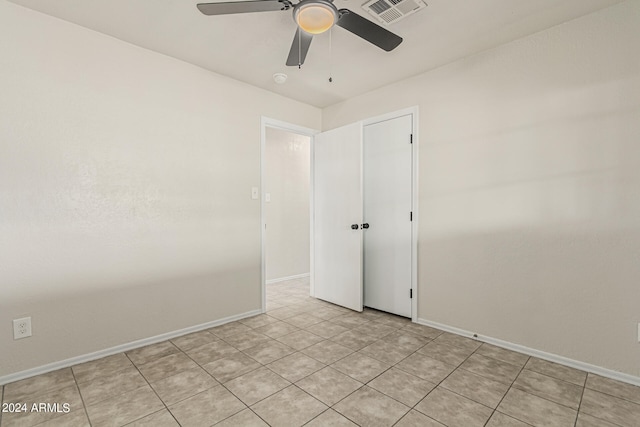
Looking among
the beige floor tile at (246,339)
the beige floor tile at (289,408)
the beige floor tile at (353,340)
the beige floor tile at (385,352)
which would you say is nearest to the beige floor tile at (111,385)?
the beige floor tile at (246,339)

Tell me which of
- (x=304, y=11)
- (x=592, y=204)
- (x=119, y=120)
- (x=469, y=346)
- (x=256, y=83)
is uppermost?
(x=256, y=83)

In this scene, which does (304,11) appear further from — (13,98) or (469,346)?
(469,346)

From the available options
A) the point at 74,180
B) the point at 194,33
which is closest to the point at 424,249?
the point at 194,33

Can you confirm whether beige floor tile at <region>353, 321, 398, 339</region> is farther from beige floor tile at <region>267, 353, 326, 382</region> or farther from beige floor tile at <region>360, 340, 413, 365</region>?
beige floor tile at <region>267, 353, 326, 382</region>

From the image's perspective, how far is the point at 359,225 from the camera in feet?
10.9

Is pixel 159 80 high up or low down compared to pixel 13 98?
up

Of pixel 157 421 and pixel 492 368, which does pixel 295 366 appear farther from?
pixel 492 368

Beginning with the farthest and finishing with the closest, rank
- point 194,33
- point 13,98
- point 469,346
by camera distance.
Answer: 1. point 469,346
2. point 194,33
3. point 13,98

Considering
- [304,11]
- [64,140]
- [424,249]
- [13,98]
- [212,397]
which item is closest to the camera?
[304,11]

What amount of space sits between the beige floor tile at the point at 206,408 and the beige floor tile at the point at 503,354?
1853 millimetres

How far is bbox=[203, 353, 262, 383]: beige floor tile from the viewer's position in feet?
6.80

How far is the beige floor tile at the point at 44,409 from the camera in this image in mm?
1621

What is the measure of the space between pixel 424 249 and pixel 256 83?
7.95 feet

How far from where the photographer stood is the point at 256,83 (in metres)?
3.23
